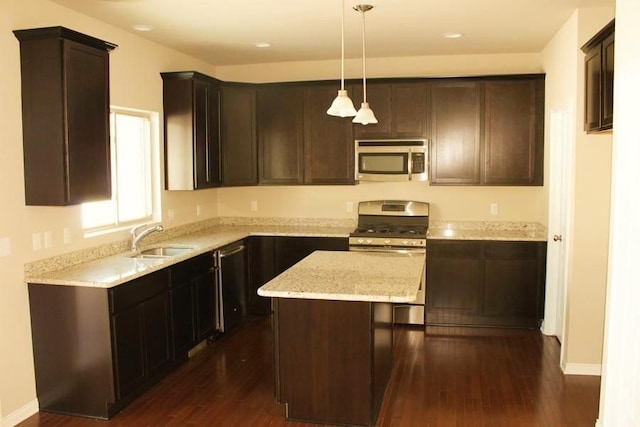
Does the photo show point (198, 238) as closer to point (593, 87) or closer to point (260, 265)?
point (260, 265)

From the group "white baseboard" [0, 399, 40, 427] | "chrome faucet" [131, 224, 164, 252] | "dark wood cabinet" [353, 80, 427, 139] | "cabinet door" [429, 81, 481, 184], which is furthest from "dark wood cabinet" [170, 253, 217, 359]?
"cabinet door" [429, 81, 481, 184]

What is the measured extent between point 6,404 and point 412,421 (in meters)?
2.48

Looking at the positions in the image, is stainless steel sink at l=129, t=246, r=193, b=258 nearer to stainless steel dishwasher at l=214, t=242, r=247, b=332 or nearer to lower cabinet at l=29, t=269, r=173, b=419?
stainless steel dishwasher at l=214, t=242, r=247, b=332

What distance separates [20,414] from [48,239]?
→ 43.9 inches

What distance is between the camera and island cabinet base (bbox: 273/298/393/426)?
3219mm

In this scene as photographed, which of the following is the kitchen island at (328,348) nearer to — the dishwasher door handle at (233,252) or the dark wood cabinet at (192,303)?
the dark wood cabinet at (192,303)

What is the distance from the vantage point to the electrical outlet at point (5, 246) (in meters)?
3.31

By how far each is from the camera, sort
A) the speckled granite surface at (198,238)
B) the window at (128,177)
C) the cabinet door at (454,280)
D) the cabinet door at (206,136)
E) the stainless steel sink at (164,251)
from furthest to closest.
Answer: the cabinet door at (454,280) → the cabinet door at (206,136) → the stainless steel sink at (164,251) → the window at (128,177) → the speckled granite surface at (198,238)

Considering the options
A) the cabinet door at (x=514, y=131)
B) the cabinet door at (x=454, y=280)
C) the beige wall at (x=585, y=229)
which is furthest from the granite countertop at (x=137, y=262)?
the beige wall at (x=585, y=229)

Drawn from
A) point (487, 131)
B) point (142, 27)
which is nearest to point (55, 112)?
point (142, 27)

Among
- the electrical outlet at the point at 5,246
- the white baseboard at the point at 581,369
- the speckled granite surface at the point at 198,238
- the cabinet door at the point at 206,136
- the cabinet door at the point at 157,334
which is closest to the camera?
the electrical outlet at the point at 5,246

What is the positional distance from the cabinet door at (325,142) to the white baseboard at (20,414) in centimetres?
330

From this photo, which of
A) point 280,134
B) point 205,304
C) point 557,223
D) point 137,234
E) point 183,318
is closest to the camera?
point 183,318

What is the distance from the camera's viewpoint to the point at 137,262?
4.01 m
